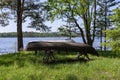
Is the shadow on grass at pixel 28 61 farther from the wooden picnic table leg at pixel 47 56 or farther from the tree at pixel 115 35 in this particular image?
the tree at pixel 115 35

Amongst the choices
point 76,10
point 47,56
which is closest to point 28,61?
point 47,56

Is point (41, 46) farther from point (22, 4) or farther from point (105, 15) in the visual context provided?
point (105, 15)

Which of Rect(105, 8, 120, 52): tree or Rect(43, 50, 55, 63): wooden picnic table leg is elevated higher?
Rect(105, 8, 120, 52): tree

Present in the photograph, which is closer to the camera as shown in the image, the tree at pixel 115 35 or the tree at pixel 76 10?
the tree at pixel 115 35

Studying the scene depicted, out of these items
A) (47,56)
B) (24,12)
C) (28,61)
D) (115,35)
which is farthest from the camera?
(24,12)

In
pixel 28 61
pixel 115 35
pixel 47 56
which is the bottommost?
pixel 28 61

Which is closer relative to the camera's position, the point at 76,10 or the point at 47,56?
the point at 47,56

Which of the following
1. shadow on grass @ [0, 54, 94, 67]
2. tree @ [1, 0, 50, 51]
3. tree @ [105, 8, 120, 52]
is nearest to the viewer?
shadow on grass @ [0, 54, 94, 67]

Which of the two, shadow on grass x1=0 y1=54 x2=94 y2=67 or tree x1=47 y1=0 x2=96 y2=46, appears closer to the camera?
shadow on grass x1=0 y1=54 x2=94 y2=67

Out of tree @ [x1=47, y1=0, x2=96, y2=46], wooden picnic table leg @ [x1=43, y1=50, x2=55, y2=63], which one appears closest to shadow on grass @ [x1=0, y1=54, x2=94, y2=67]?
wooden picnic table leg @ [x1=43, y1=50, x2=55, y2=63]

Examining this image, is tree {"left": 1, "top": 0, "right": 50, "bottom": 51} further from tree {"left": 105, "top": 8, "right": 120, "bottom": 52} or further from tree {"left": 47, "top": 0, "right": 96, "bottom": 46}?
tree {"left": 105, "top": 8, "right": 120, "bottom": 52}

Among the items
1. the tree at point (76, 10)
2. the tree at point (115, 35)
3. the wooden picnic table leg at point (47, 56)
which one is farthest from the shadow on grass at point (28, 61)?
the tree at point (76, 10)

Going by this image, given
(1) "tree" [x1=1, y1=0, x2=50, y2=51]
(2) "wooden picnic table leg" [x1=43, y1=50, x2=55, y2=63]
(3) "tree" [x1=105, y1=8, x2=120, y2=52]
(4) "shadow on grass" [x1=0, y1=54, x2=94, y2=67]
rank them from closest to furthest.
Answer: (4) "shadow on grass" [x1=0, y1=54, x2=94, y2=67] → (3) "tree" [x1=105, y1=8, x2=120, y2=52] → (2) "wooden picnic table leg" [x1=43, y1=50, x2=55, y2=63] → (1) "tree" [x1=1, y1=0, x2=50, y2=51]

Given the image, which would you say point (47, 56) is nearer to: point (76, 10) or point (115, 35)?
point (115, 35)
